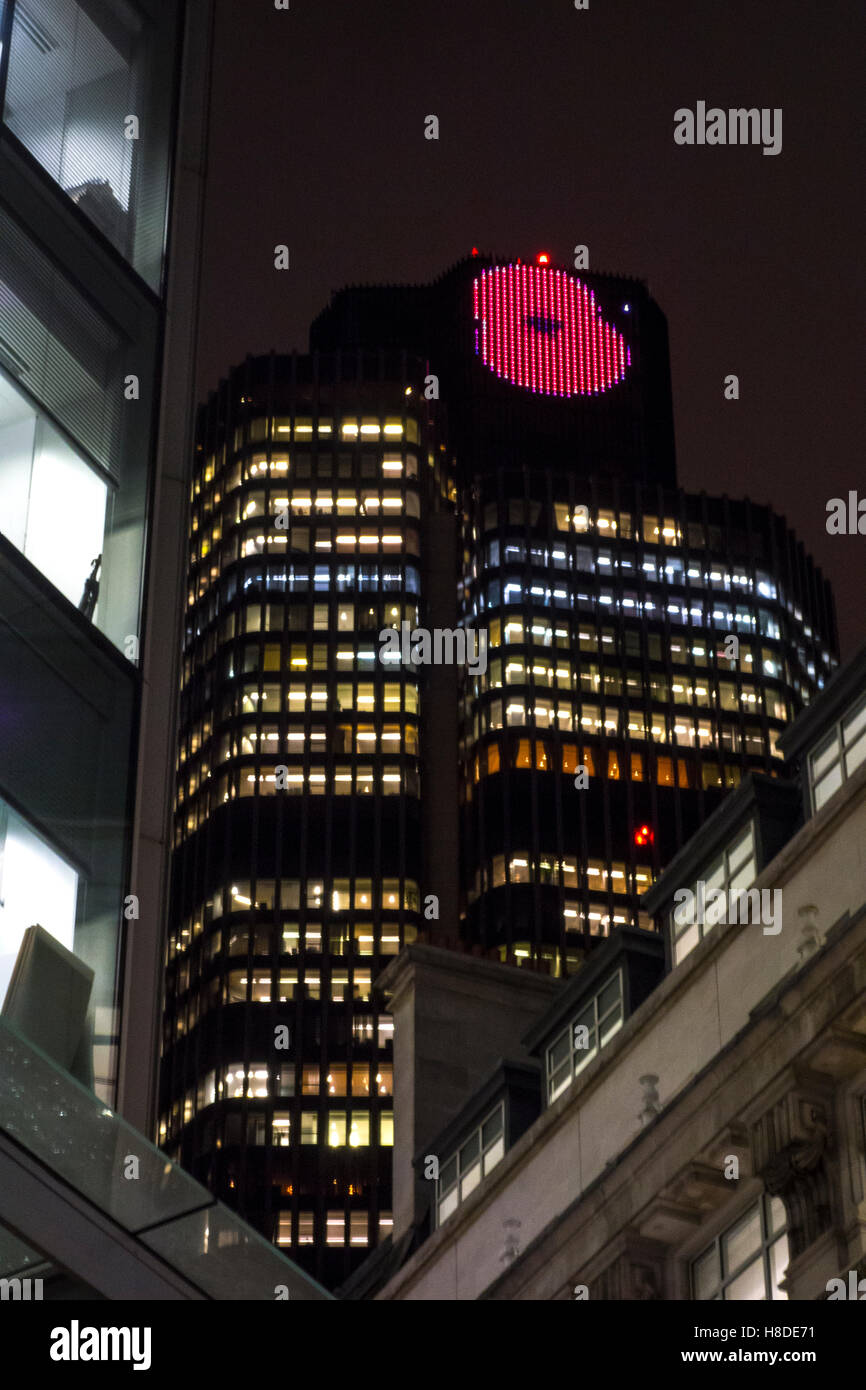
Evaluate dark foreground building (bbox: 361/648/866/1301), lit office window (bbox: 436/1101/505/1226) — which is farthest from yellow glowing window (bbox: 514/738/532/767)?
lit office window (bbox: 436/1101/505/1226)

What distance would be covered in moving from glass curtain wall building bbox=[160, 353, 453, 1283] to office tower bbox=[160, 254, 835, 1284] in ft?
0.75

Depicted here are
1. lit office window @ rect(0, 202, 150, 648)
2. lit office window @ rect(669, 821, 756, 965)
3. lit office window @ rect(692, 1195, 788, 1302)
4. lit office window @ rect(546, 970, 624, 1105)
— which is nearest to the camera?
lit office window @ rect(0, 202, 150, 648)

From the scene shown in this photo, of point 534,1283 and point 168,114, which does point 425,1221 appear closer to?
point 534,1283

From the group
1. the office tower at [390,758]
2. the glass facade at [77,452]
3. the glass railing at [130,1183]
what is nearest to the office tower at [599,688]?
the office tower at [390,758]

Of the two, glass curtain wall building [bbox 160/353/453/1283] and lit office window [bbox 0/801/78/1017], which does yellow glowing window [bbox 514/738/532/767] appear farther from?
lit office window [bbox 0/801/78/1017]

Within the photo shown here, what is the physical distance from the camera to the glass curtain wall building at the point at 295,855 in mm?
166125

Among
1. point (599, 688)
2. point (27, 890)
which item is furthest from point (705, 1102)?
point (599, 688)

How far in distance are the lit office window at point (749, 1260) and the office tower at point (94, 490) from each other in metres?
17.9

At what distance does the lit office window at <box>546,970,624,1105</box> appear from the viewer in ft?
147

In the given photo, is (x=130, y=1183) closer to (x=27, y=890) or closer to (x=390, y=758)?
(x=27, y=890)

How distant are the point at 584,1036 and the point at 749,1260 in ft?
35.8

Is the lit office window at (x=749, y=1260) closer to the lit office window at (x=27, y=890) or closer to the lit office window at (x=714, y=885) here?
the lit office window at (x=714, y=885)

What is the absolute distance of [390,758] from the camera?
602 ft
